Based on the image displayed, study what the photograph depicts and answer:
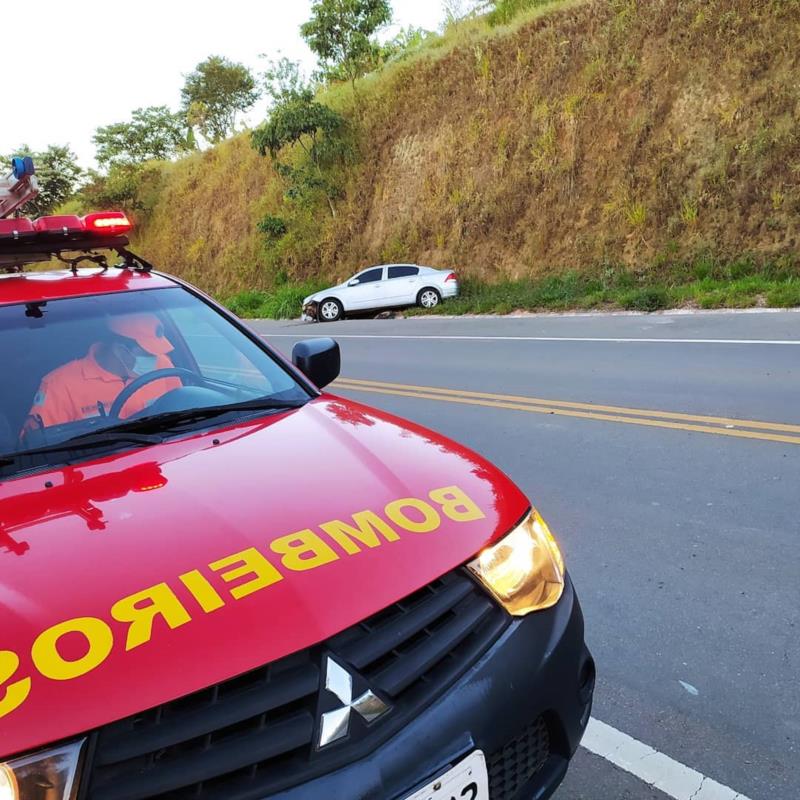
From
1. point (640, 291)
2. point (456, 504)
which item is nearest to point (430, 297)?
point (640, 291)

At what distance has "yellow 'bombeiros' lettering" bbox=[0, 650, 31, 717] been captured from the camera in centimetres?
131

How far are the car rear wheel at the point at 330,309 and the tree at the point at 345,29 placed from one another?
10.4 metres

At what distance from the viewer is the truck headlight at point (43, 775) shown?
1.26m

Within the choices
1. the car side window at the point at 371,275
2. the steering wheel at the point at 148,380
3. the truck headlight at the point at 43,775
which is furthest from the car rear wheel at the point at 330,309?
the truck headlight at the point at 43,775

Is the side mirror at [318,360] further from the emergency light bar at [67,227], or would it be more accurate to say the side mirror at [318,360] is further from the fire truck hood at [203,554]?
the emergency light bar at [67,227]

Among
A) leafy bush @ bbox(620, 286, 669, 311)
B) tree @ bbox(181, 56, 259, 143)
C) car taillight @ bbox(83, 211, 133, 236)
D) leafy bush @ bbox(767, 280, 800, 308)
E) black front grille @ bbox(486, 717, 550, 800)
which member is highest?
tree @ bbox(181, 56, 259, 143)

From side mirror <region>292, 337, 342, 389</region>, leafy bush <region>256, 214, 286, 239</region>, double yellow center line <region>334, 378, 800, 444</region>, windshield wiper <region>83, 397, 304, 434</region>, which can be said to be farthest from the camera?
leafy bush <region>256, 214, 286, 239</region>

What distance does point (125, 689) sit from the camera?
4.46 feet

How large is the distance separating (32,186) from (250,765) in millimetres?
4348

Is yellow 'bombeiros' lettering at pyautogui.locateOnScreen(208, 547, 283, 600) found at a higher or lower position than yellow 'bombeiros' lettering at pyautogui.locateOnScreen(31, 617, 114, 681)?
lower

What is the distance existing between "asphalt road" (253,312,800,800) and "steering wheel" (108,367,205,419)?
6.52 feet

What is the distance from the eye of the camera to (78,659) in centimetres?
141

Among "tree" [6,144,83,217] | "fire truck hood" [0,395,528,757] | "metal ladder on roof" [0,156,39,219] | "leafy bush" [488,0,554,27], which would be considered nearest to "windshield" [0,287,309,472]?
"fire truck hood" [0,395,528,757]

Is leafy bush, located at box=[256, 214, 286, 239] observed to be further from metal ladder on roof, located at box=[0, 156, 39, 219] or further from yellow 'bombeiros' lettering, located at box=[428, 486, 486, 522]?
yellow 'bombeiros' lettering, located at box=[428, 486, 486, 522]
